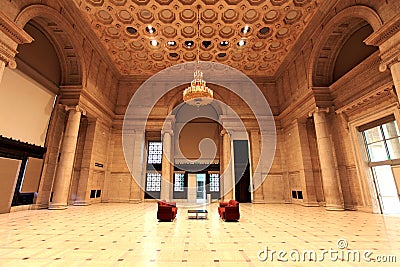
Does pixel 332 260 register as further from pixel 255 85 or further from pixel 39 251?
pixel 255 85

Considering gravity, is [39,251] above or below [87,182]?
below

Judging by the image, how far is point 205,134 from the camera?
16812 mm

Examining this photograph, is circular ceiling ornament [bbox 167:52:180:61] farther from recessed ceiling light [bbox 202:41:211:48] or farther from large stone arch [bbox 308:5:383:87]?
large stone arch [bbox 308:5:383:87]

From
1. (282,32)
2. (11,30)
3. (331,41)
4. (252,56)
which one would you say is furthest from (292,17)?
(11,30)

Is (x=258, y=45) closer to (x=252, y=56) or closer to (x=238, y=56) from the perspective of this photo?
(x=252, y=56)

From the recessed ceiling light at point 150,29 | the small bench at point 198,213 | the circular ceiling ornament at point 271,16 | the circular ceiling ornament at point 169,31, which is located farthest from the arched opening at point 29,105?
the circular ceiling ornament at point 271,16

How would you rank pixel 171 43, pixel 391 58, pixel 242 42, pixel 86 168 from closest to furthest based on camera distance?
pixel 391 58, pixel 86 168, pixel 242 42, pixel 171 43

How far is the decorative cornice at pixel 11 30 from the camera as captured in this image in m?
5.31

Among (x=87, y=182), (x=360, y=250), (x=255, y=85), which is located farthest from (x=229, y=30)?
(x=87, y=182)

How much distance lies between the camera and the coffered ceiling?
8711 millimetres

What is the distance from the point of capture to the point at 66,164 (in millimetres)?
9016

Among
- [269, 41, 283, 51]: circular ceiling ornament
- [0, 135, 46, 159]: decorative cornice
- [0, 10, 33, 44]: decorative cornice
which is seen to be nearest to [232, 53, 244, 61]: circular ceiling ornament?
[269, 41, 283, 51]: circular ceiling ornament

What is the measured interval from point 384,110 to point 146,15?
1025 cm

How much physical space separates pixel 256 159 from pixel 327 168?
4413 millimetres
